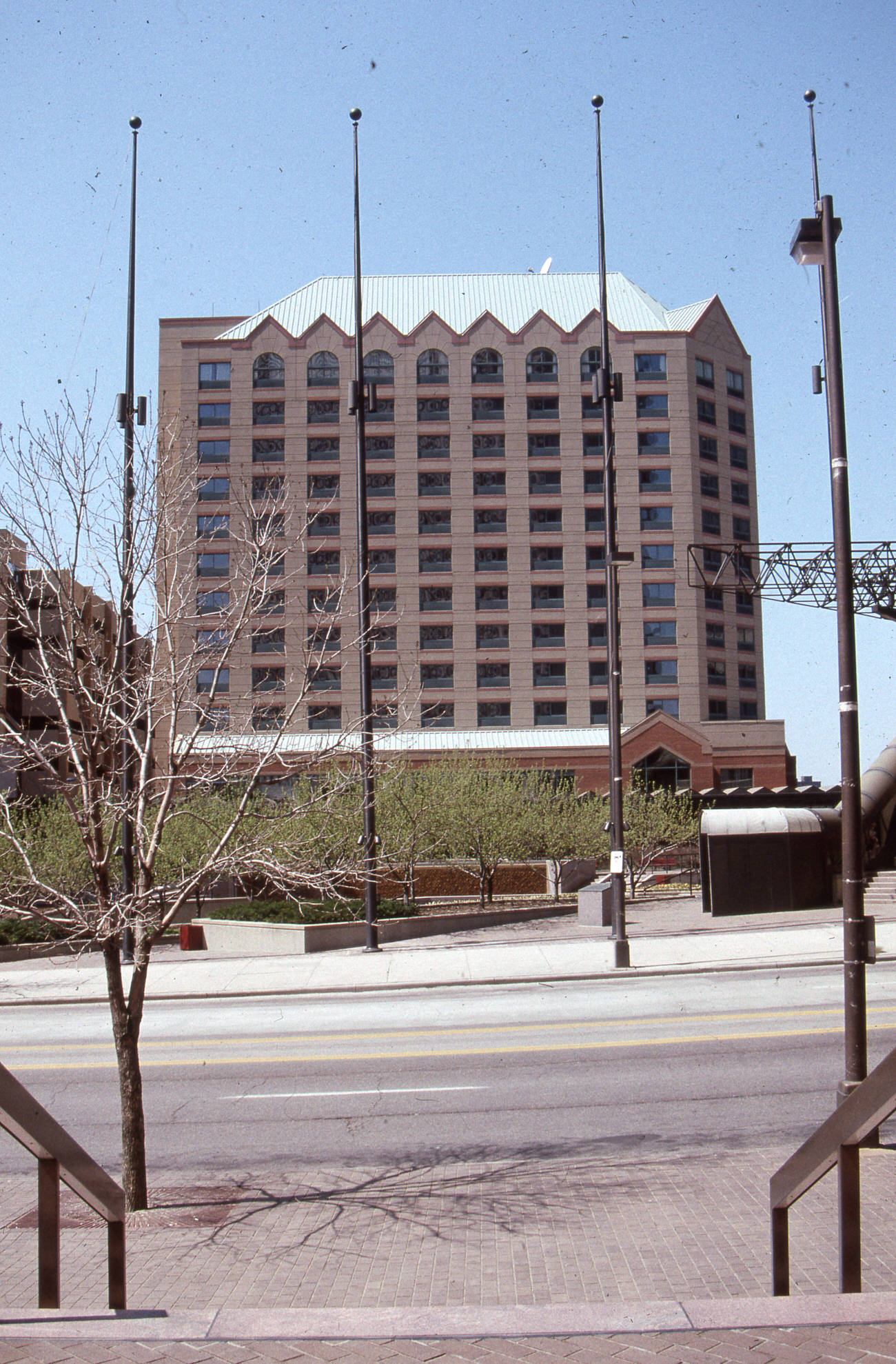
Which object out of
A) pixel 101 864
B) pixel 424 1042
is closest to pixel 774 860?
pixel 424 1042

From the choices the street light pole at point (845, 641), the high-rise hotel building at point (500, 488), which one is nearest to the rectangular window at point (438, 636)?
the high-rise hotel building at point (500, 488)

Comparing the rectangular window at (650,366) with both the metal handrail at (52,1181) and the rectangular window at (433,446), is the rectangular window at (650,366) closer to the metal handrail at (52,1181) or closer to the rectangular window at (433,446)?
the rectangular window at (433,446)

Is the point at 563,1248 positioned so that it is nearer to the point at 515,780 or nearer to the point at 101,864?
the point at 101,864

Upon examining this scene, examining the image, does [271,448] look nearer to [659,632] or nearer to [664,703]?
[659,632]

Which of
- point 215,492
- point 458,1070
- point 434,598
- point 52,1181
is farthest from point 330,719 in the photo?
point 52,1181

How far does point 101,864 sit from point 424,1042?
278 inches

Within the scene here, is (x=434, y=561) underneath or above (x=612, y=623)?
above

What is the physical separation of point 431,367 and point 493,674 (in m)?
19.7

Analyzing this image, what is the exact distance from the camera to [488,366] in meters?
71.9

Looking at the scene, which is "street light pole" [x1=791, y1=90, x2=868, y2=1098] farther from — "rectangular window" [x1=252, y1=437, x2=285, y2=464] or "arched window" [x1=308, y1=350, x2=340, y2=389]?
"arched window" [x1=308, y1=350, x2=340, y2=389]

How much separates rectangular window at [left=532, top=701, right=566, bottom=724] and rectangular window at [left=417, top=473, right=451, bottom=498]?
14007mm

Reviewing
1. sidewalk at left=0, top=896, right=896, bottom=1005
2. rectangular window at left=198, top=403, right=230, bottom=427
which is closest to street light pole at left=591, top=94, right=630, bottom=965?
sidewalk at left=0, top=896, right=896, bottom=1005

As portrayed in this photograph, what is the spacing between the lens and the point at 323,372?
7125 cm

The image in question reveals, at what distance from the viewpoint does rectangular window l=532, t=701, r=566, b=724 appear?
68.9 m
